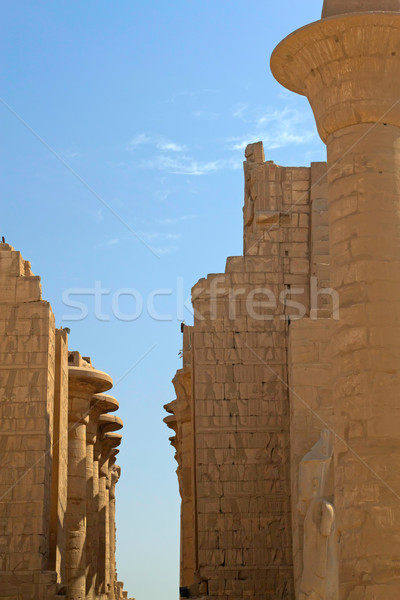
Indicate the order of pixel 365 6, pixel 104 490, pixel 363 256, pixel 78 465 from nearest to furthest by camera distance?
pixel 363 256, pixel 365 6, pixel 78 465, pixel 104 490

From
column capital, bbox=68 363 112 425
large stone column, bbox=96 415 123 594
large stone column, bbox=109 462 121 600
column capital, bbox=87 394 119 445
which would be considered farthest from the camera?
large stone column, bbox=109 462 121 600

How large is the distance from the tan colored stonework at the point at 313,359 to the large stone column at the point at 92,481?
7.58 ft

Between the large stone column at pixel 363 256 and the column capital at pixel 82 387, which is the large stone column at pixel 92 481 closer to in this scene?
the column capital at pixel 82 387

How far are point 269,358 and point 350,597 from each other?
9.38 meters

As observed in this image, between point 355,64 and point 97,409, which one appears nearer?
point 355,64

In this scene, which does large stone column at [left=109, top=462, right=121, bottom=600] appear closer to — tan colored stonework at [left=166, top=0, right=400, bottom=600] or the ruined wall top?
tan colored stonework at [left=166, top=0, right=400, bottom=600]

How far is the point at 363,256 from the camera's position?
1144 cm

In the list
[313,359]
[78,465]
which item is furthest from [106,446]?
[313,359]

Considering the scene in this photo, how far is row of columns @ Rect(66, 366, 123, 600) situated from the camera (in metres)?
23.2

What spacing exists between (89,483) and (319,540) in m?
13.3

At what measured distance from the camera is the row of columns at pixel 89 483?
23219 mm

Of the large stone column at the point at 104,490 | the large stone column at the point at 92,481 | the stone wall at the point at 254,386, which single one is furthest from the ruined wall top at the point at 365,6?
the large stone column at the point at 104,490

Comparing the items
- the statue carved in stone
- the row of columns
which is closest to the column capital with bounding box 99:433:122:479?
the row of columns

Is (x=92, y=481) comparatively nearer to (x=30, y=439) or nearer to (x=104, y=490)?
(x=104, y=490)
